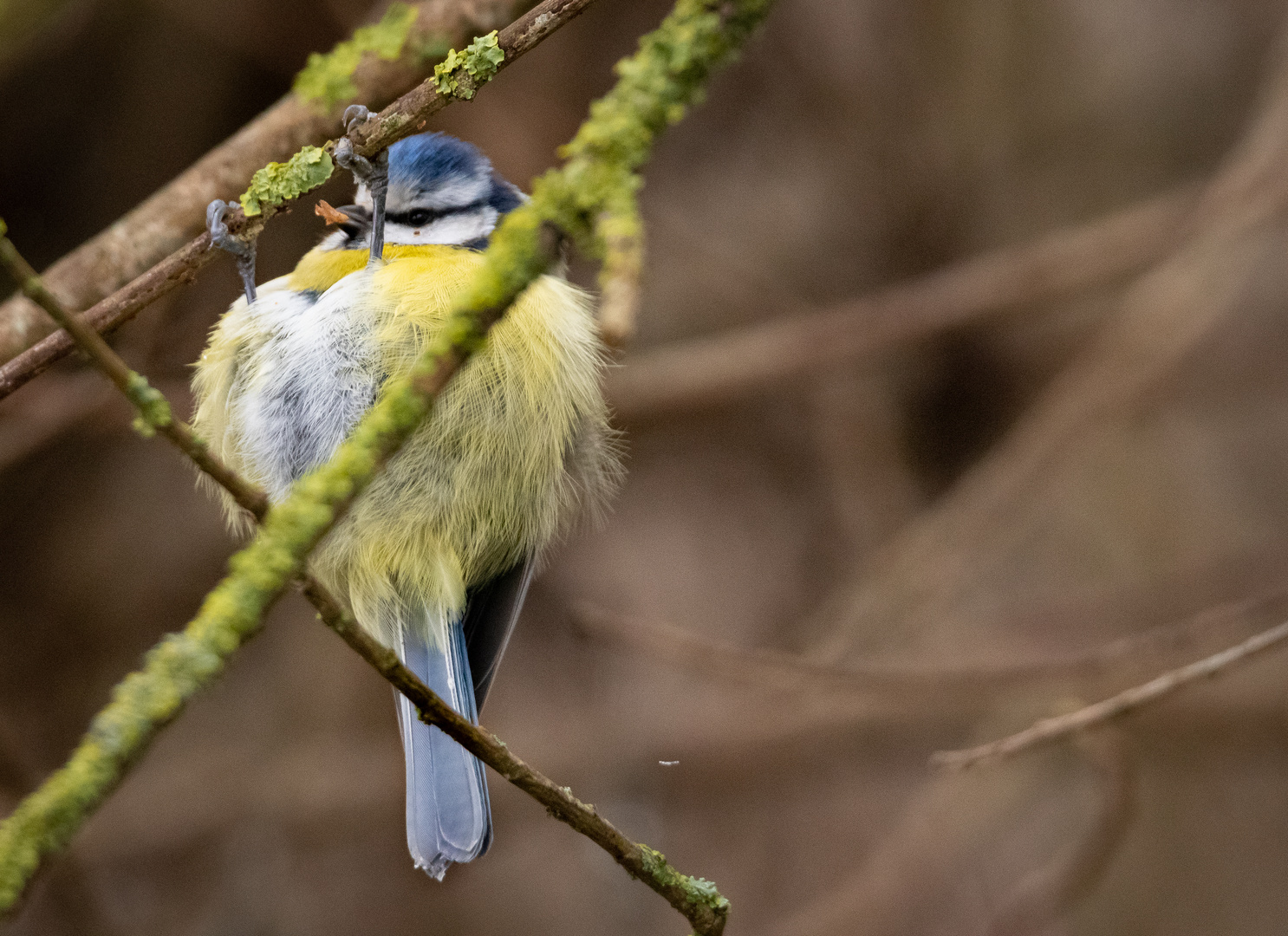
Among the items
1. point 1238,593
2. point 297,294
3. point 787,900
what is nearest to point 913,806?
point 787,900

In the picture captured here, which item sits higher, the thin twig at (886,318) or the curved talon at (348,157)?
the curved talon at (348,157)

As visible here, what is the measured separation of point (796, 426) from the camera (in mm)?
2633

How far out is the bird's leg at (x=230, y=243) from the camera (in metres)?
1.05

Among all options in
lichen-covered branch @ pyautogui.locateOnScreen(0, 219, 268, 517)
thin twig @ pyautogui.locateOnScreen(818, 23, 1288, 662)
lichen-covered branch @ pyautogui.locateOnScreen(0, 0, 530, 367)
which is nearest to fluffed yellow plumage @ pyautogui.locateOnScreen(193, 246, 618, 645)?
lichen-covered branch @ pyautogui.locateOnScreen(0, 0, 530, 367)

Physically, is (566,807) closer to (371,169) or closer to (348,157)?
(348,157)

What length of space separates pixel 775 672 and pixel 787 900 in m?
0.75

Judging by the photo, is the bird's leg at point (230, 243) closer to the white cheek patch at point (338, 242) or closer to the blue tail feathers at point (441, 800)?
the white cheek patch at point (338, 242)

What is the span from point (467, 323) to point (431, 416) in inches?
29.8

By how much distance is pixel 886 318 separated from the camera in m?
2.36

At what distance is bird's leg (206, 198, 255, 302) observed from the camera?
3.44 ft

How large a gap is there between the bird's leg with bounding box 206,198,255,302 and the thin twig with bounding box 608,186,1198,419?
40.4 inches

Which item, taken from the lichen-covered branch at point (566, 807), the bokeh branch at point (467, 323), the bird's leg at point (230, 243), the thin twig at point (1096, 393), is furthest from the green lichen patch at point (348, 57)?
the thin twig at point (1096, 393)

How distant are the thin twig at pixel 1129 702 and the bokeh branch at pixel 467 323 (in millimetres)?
854

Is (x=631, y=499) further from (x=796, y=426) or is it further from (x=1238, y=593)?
(x=1238, y=593)
